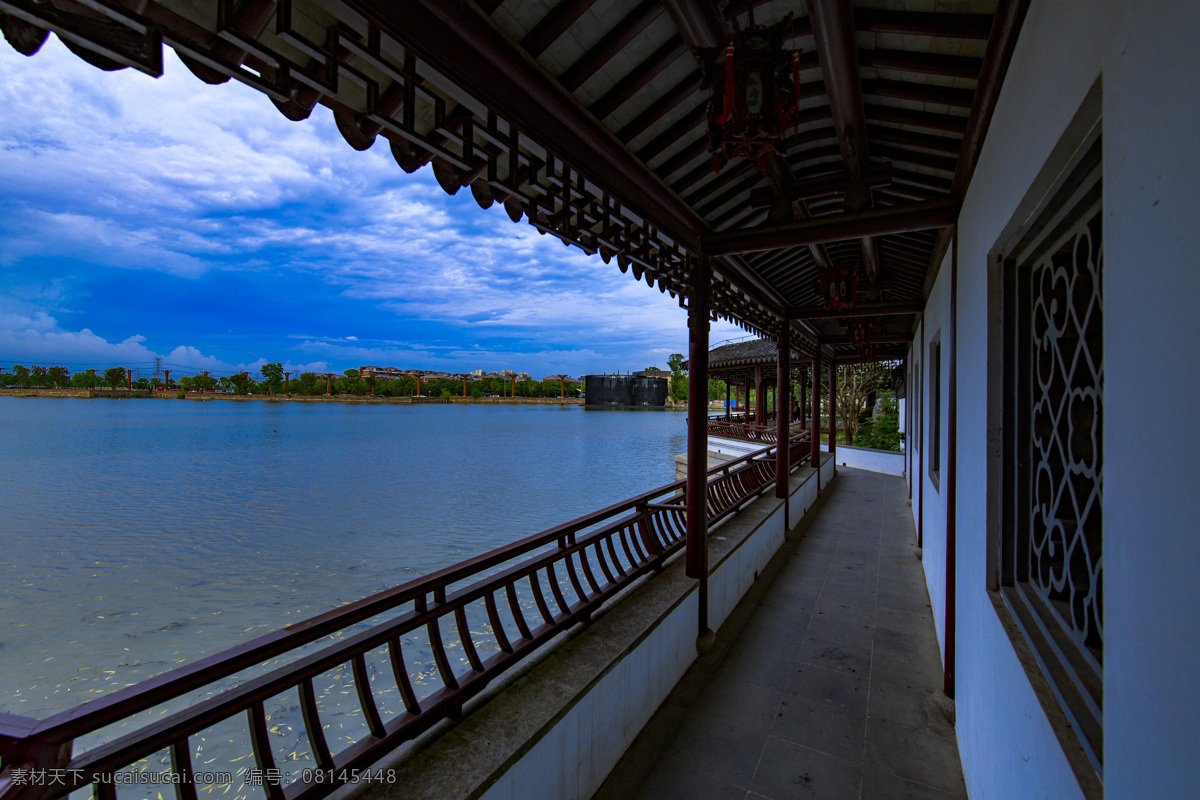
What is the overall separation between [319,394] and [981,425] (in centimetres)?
8668

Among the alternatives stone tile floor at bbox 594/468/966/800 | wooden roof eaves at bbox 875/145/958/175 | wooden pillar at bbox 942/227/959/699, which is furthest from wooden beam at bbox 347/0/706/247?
stone tile floor at bbox 594/468/966/800

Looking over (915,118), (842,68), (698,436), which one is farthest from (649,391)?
(842,68)

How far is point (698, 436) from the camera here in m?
3.91

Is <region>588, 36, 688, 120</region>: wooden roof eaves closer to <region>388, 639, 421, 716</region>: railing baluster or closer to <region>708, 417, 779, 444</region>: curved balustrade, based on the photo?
<region>388, 639, 421, 716</region>: railing baluster

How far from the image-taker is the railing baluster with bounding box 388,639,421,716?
76.9 inches

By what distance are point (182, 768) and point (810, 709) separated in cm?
321

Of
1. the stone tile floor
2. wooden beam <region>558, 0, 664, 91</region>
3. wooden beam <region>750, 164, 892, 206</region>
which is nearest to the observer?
wooden beam <region>558, 0, 664, 91</region>

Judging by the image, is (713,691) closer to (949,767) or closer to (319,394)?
(949,767)

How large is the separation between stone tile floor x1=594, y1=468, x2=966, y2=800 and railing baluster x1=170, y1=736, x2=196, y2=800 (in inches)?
72.5

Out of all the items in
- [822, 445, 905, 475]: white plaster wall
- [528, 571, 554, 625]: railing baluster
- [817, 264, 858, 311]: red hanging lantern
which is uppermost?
[817, 264, 858, 311]: red hanging lantern

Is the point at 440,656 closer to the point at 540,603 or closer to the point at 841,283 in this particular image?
the point at 540,603

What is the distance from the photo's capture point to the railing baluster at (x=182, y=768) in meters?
1.31

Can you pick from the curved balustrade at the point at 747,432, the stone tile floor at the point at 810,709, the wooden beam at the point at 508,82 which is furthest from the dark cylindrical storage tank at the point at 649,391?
the wooden beam at the point at 508,82

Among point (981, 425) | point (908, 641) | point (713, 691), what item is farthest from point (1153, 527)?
point (908, 641)
